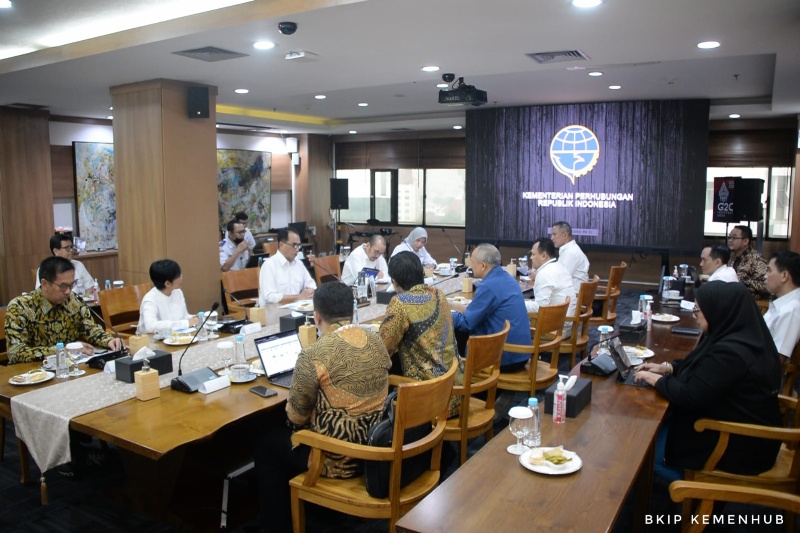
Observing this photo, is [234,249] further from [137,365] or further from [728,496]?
[728,496]

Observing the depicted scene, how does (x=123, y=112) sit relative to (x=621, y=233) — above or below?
above

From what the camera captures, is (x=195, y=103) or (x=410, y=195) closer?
(x=195, y=103)

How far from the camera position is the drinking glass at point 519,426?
2.35 m

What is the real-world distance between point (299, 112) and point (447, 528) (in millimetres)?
9507

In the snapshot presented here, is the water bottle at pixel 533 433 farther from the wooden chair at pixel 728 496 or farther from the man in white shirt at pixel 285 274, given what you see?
the man in white shirt at pixel 285 274

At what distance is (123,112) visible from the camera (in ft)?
20.9

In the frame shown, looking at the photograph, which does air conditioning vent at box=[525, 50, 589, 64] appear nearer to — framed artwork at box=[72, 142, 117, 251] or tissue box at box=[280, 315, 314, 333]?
tissue box at box=[280, 315, 314, 333]

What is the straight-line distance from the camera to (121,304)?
496 cm

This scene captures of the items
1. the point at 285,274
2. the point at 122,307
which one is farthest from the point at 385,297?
the point at 122,307

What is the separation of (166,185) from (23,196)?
3.90 m

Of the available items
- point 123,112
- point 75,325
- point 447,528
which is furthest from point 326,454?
point 123,112

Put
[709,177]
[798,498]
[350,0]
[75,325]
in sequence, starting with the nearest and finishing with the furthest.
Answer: [798,498] → [350,0] → [75,325] → [709,177]

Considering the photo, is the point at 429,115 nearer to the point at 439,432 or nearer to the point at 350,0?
the point at 350,0

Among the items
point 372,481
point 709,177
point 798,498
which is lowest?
point 372,481
